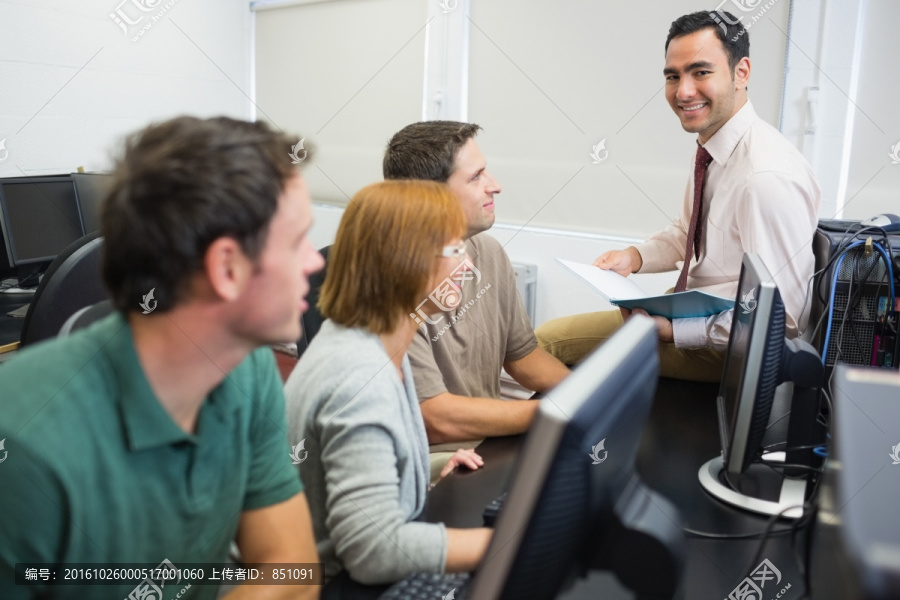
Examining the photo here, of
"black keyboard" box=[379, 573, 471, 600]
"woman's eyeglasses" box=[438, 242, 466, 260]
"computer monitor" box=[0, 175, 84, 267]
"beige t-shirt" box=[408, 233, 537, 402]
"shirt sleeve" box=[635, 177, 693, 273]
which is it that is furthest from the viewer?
"computer monitor" box=[0, 175, 84, 267]

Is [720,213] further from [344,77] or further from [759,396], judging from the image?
[344,77]

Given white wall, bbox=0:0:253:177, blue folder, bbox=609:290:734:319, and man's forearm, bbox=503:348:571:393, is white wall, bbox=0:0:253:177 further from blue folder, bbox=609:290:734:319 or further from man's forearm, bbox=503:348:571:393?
blue folder, bbox=609:290:734:319

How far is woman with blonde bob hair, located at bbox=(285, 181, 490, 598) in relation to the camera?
1076 millimetres

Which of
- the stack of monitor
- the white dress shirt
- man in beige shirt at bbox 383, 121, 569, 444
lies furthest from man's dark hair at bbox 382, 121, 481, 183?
the stack of monitor

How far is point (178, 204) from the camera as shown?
815 mm

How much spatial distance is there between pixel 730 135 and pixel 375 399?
4.95 feet

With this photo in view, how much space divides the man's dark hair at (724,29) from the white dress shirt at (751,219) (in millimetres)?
209

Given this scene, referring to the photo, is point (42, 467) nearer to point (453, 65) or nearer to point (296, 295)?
point (296, 295)

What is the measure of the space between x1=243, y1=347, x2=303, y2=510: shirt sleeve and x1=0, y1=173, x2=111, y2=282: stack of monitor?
6.27 ft

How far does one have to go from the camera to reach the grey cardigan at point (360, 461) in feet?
3.51

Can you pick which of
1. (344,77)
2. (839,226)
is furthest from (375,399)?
(344,77)

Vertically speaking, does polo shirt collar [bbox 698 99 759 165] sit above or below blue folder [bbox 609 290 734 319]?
above

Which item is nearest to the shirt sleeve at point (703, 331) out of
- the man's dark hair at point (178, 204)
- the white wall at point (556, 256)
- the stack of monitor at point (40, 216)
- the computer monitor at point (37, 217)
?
the man's dark hair at point (178, 204)

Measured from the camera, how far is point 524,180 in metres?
3.72
